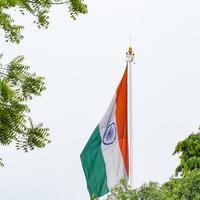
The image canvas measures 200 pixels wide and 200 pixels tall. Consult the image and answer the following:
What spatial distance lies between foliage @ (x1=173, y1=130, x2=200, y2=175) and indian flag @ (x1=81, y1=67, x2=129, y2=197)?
19.9 feet

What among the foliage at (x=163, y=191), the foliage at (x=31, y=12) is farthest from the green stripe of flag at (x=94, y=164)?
the foliage at (x=31, y=12)

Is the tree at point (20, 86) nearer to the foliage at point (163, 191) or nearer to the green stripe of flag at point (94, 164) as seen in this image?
the foliage at point (163, 191)

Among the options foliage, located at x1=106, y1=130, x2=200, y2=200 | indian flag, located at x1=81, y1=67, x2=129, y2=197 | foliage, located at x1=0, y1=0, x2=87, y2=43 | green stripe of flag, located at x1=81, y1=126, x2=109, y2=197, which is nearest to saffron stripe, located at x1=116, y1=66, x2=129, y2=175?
indian flag, located at x1=81, y1=67, x2=129, y2=197

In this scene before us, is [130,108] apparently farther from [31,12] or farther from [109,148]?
[31,12]

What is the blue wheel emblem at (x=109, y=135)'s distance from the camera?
26328mm

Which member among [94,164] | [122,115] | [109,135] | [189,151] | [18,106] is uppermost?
[189,151]

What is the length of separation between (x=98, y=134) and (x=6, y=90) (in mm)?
17073

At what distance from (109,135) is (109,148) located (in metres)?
0.47

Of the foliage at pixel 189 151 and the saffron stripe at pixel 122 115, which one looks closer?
the saffron stripe at pixel 122 115

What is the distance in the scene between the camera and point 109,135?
26359 millimetres

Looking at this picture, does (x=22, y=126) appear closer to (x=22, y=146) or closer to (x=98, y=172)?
(x=22, y=146)

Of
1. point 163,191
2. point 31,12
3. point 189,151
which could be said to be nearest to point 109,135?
point 163,191

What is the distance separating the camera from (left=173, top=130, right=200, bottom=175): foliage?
31.5m

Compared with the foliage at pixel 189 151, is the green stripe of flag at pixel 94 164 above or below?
below
